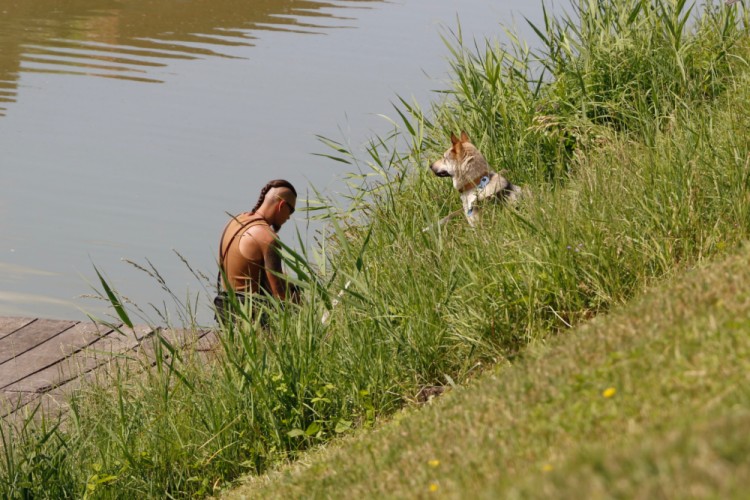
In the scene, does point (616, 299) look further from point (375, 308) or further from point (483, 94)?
point (483, 94)

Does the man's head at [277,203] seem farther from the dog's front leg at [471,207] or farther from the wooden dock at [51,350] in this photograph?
the dog's front leg at [471,207]

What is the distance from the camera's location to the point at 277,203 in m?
9.15

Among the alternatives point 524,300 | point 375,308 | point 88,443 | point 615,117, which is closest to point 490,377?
point 524,300

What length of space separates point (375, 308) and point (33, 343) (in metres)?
3.91

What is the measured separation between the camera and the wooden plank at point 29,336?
9012mm

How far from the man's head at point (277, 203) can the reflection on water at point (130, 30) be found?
40.7 feet

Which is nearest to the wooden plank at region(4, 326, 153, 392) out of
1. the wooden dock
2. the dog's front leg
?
the wooden dock

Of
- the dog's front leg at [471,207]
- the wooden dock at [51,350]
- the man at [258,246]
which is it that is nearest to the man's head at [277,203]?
the man at [258,246]

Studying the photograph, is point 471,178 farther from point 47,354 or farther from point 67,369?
point 47,354

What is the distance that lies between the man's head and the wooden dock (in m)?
1.08

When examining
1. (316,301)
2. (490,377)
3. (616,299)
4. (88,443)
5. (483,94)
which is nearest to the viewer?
(490,377)

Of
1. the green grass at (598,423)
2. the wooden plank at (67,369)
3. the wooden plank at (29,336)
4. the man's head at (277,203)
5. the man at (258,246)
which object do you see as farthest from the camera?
the man's head at (277,203)

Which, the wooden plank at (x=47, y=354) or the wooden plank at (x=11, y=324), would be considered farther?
the wooden plank at (x=11, y=324)

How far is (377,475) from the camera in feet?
14.4
